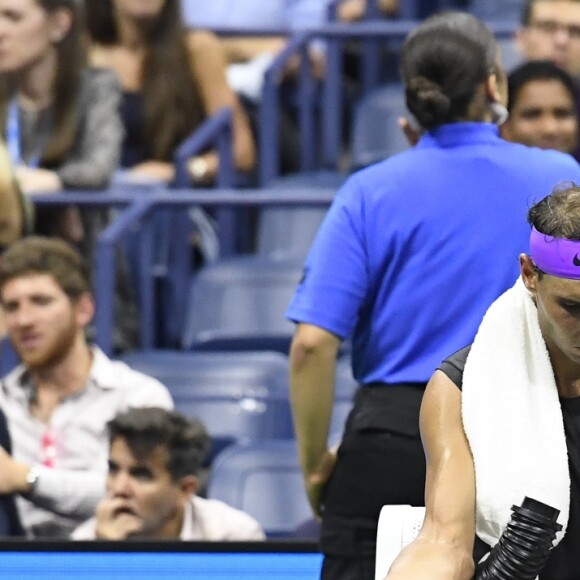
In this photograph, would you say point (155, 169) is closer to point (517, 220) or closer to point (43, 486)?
point (43, 486)

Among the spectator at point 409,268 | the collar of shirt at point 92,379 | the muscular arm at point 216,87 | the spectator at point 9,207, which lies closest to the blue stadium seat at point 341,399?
the collar of shirt at point 92,379

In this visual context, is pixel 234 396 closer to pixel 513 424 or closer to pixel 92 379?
pixel 92 379

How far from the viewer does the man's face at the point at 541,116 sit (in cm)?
440

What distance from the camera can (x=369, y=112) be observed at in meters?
6.09

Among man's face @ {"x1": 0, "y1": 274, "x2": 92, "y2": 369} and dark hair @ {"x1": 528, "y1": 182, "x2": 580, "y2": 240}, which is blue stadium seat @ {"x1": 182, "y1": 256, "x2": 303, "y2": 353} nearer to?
man's face @ {"x1": 0, "y1": 274, "x2": 92, "y2": 369}

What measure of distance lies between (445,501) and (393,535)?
0.17 m

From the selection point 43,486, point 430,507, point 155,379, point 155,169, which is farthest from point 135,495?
point 155,169

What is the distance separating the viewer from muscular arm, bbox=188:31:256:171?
5.89 m

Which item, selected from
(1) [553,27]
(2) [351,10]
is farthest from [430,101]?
(2) [351,10]

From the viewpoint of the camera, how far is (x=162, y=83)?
19.1 ft

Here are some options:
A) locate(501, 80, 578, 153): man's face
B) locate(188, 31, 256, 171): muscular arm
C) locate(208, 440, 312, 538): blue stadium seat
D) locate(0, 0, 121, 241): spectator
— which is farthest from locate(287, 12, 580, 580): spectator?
locate(188, 31, 256, 171): muscular arm

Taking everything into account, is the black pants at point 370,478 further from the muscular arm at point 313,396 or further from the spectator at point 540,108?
the spectator at point 540,108

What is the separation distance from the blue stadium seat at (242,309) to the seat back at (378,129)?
896 millimetres

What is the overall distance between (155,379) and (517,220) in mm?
1625
